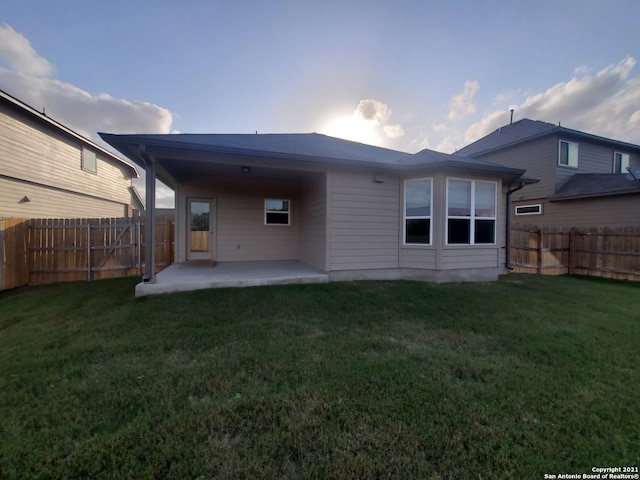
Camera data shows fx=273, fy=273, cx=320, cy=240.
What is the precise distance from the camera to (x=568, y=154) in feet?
42.2

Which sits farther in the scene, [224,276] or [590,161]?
[590,161]

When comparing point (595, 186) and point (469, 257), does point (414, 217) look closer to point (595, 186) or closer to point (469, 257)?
point (469, 257)

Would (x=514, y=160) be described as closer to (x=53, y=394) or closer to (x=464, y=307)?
(x=464, y=307)

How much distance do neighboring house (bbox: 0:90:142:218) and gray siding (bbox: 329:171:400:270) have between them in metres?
10.3

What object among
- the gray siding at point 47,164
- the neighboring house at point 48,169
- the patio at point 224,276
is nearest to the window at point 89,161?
the neighboring house at point 48,169

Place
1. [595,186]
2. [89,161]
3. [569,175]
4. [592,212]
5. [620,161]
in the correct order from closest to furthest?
1. [592,212]
2. [595,186]
3. [89,161]
4. [569,175]
5. [620,161]

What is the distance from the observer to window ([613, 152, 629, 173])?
14025 mm

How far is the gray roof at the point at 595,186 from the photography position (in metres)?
10.2

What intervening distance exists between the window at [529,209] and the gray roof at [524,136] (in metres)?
3.19

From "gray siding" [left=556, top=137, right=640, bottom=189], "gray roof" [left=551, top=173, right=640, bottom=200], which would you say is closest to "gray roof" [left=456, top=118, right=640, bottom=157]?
"gray siding" [left=556, top=137, right=640, bottom=189]

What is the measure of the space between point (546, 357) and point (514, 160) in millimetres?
14270

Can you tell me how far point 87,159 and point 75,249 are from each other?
683 cm

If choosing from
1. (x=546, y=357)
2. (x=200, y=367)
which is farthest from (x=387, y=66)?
(x=200, y=367)

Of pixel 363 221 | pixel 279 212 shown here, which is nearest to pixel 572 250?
pixel 363 221
